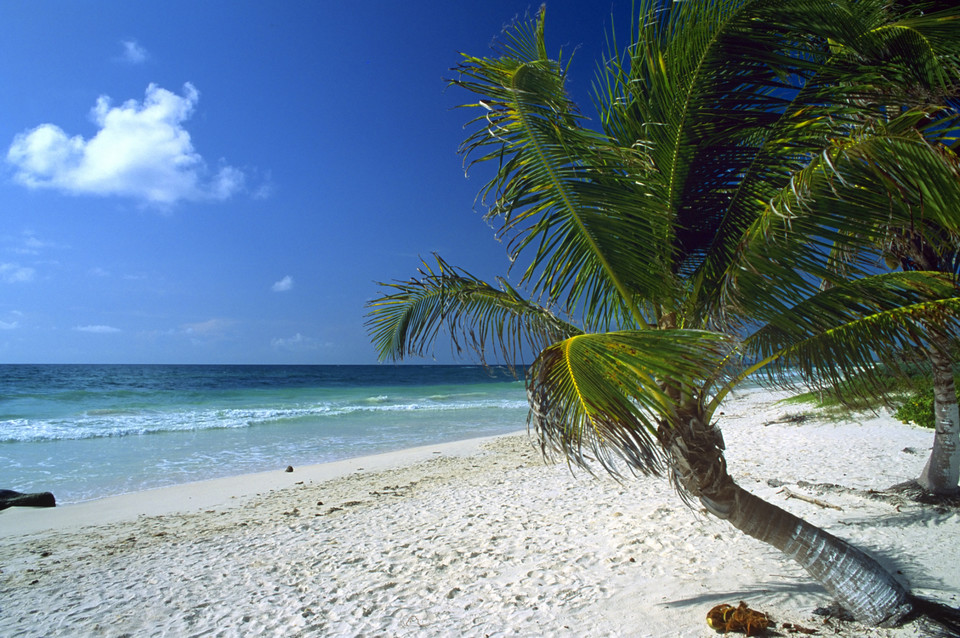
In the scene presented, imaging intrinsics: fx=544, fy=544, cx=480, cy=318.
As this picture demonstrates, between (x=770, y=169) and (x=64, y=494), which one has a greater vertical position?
(x=770, y=169)

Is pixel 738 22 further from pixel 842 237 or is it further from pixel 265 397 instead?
pixel 265 397

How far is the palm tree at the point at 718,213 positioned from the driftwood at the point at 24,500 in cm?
763

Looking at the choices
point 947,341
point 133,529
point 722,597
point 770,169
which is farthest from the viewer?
point 133,529

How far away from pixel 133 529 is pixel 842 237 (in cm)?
755

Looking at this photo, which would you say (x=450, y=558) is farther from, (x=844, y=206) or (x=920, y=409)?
(x=920, y=409)

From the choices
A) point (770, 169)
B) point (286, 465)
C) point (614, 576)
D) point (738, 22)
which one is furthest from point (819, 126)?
point (286, 465)

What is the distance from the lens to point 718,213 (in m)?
3.45

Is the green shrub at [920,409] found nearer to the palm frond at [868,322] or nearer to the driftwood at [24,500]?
the palm frond at [868,322]

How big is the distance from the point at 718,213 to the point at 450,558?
354cm

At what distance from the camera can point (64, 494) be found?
8.60 meters

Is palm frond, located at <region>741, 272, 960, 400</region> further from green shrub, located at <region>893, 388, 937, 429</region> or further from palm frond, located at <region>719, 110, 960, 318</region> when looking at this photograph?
green shrub, located at <region>893, 388, 937, 429</region>

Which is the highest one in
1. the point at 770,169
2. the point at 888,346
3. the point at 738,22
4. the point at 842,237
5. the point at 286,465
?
the point at 738,22

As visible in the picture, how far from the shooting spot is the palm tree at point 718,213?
2.69 meters

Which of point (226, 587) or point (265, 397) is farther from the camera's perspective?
point (265, 397)
